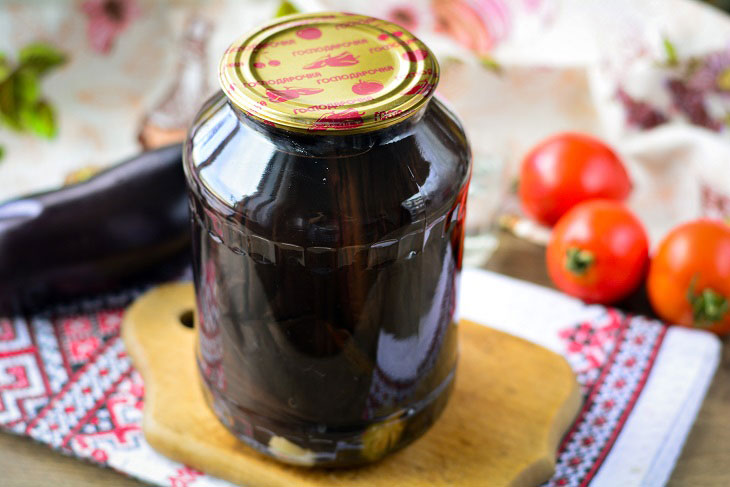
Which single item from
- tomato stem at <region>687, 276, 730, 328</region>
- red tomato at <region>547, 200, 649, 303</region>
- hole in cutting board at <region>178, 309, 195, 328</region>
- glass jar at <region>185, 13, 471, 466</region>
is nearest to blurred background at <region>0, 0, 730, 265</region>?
red tomato at <region>547, 200, 649, 303</region>

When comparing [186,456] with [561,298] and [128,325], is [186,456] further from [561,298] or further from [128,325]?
[561,298]

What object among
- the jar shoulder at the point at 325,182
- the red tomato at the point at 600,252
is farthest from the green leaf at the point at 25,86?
the red tomato at the point at 600,252

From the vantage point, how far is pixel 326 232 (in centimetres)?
80

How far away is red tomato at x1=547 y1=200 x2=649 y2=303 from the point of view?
1.20m

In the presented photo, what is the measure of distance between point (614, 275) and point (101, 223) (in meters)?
0.67

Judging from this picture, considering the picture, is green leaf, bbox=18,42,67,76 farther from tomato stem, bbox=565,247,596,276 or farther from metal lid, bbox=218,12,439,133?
tomato stem, bbox=565,247,596,276

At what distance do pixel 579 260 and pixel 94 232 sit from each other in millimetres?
628

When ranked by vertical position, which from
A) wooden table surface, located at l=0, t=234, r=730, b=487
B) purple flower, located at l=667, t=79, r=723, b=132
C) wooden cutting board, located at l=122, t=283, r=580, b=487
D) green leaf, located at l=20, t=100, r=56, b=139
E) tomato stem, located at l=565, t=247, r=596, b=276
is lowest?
wooden table surface, located at l=0, t=234, r=730, b=487

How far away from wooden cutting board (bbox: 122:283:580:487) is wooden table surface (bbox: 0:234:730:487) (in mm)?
87

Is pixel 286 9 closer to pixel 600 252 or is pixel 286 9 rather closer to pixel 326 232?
pixel 600 252

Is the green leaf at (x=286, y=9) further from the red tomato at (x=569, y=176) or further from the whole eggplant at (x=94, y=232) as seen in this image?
the red tomato at (x=569, y=176)

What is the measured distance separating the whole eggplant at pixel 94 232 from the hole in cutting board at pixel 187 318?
3.5 inches

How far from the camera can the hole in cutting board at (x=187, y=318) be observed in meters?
1.19

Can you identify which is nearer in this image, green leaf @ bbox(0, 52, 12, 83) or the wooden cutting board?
the wooden cutting board
